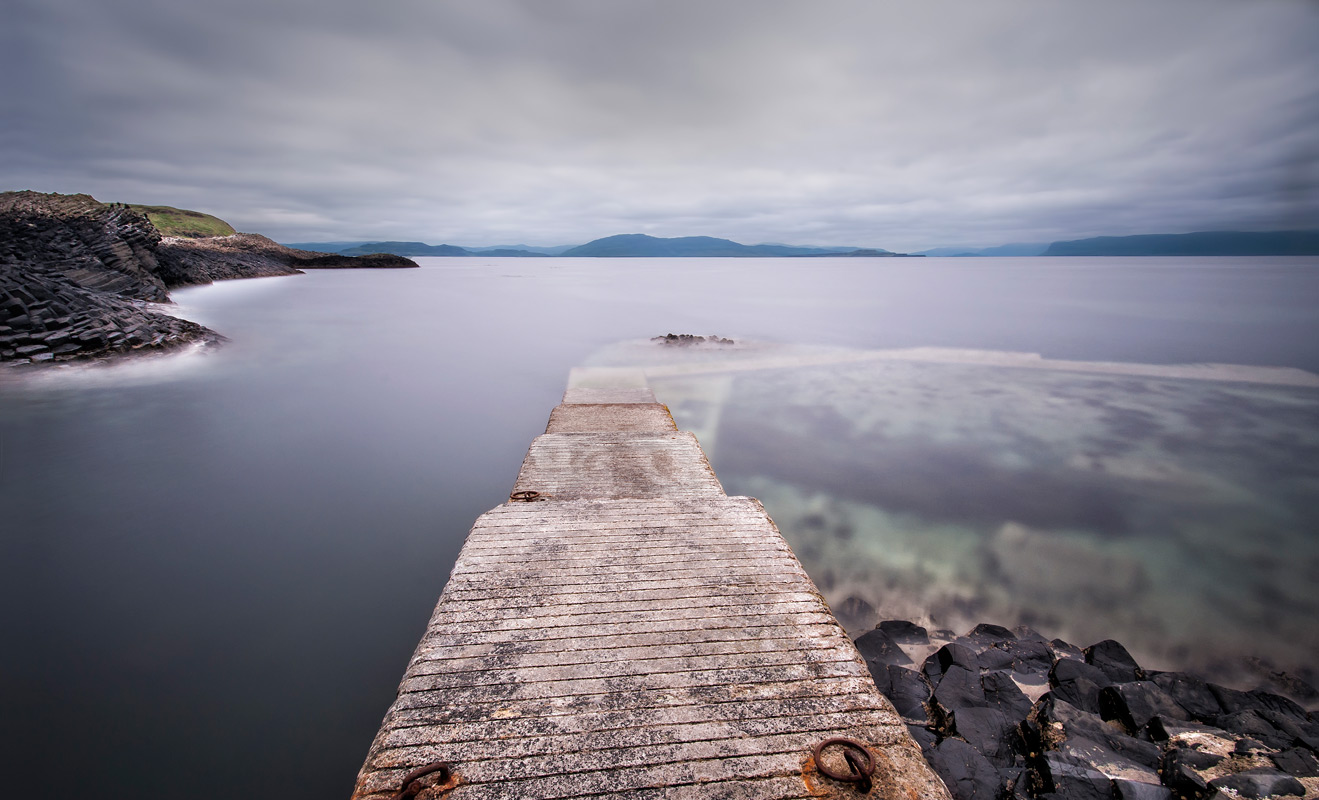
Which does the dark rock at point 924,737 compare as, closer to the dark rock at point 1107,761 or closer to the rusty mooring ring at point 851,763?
the dark rock at point 1107,761

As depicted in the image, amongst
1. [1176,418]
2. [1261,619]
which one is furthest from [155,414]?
[1176,418]

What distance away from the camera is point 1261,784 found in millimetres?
2994

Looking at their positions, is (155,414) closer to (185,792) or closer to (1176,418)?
(185,792)

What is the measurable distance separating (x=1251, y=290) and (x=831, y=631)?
5801 cm

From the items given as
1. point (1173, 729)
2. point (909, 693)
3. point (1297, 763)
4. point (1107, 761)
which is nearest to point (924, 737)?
point (909, 693)

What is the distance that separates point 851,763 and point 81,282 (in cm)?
2638

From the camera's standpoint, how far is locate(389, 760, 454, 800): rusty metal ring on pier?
6.39 ft

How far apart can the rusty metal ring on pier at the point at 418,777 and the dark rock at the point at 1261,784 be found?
409 cm

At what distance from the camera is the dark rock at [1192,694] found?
385cm

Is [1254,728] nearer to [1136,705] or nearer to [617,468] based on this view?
[1136,705]

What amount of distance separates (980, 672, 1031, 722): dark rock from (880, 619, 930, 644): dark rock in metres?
0.68

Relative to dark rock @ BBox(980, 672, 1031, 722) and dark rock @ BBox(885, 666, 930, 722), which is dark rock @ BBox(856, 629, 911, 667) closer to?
dark rock @ BBox(885, 666, 930, 722)

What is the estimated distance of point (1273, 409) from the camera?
11.3 m

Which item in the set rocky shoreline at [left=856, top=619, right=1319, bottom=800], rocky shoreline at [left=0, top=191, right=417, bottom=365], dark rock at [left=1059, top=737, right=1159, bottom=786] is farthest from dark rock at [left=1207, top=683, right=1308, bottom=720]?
rocky shoreline at [left=0, top=191, right=417, bottom=365]
